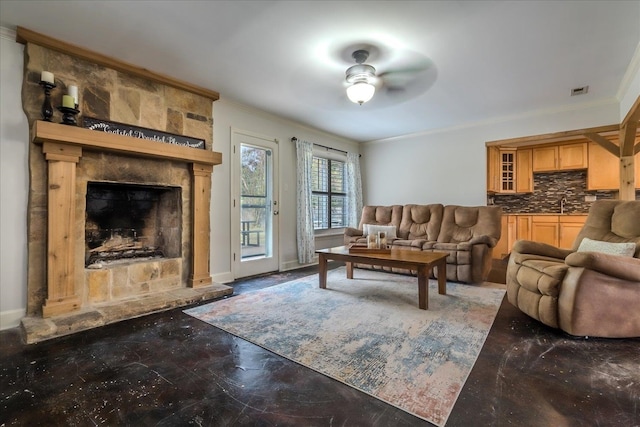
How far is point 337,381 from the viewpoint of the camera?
1644 mm

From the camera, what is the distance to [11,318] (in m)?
2.42

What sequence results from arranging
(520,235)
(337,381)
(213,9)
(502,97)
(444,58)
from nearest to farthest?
(337,381), (213,9), (444,58), (502,97), (520,235)

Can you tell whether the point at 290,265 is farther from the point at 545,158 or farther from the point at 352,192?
the point at 545,158

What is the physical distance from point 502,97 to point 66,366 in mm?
5146

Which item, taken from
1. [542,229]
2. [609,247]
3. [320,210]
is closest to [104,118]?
[320,210]

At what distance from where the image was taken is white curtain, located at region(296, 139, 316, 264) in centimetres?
496

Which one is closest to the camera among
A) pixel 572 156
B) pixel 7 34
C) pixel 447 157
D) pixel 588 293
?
pixel 588 293

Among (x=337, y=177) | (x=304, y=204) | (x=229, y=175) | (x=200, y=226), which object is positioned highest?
(x=337, y=177)

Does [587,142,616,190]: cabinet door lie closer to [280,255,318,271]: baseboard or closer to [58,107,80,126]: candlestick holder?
[280,255,318,271]: baseboard

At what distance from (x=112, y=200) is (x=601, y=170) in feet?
25.9

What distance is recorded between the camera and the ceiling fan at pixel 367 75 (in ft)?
9.36

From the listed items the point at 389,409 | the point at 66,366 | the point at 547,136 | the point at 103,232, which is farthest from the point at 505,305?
the point at 103,232

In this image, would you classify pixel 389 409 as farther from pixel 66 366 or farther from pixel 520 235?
pixel 520 235

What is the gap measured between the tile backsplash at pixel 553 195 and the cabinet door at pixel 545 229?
55cm
